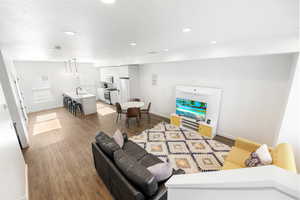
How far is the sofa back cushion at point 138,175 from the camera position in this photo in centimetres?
140

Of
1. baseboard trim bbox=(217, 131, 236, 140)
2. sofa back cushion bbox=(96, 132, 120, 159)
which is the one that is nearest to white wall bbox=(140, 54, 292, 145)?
baseboard trim bbox=(217, 131, 236, 140)

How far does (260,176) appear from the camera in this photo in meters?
0.48

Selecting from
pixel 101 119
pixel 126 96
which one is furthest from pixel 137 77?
pixel 101 119

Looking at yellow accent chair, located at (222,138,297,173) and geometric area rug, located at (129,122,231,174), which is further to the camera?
geometric area rug, located at (129,122,231,174)

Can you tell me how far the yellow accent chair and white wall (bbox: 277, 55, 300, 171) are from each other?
0.86 feet

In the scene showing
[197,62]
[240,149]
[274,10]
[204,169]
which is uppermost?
[274,10]

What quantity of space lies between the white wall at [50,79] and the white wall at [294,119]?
30.2 ft

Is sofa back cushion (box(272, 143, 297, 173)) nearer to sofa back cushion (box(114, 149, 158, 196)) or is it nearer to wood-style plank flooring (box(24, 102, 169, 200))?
sofa back cushion (box(114, 149, 158, 196))

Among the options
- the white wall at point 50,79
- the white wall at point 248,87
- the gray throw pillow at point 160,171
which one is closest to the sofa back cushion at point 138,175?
the gray throw pillow at point 160,171

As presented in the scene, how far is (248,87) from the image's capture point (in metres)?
3.18

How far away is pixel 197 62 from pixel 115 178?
3.96 meters

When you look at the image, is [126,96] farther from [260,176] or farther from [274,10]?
[260,176]

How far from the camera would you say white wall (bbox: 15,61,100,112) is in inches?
246

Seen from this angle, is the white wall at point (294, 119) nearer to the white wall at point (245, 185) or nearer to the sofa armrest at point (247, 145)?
the sofa armrest at point (247, 145)
